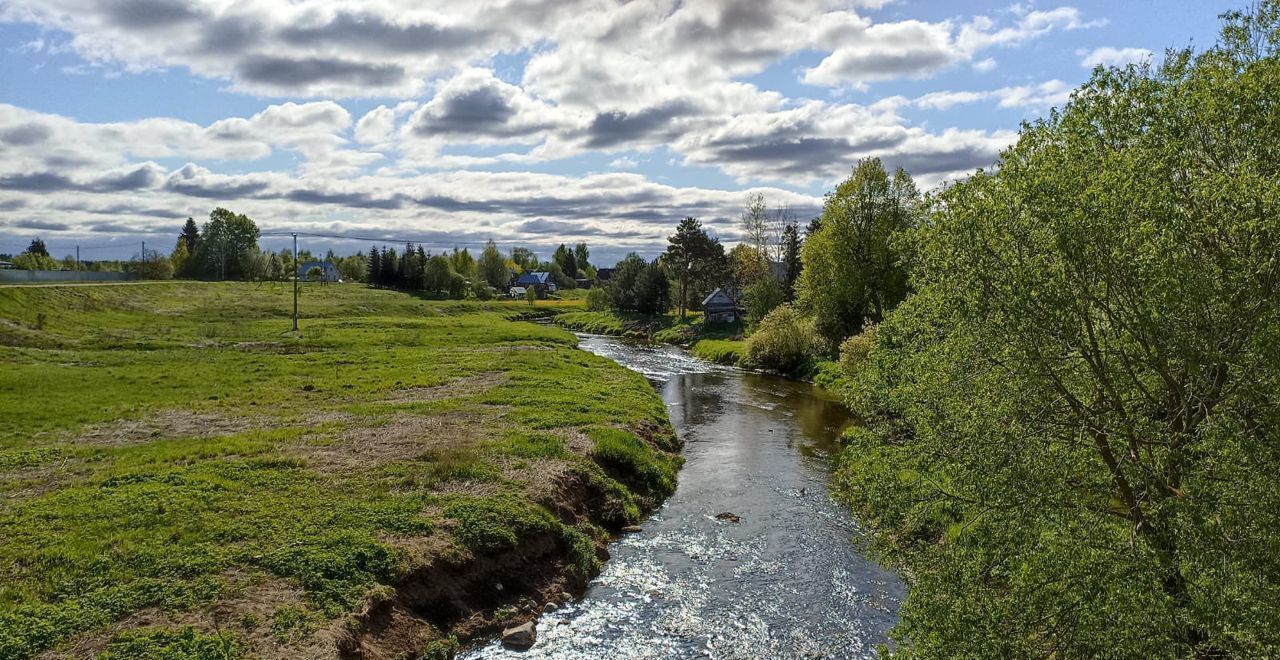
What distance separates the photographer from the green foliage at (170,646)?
1196cm

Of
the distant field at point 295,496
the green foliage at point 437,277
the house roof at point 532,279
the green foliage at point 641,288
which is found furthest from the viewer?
the house roof at point 532,279

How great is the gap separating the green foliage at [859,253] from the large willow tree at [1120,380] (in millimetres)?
41998

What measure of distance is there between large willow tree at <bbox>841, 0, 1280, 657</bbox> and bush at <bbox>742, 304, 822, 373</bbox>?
44323mm

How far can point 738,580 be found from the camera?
1903 centimetres

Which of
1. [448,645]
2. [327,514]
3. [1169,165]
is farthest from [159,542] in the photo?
[1169,165]

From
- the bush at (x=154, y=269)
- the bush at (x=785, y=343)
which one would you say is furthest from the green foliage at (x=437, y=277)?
the bush at (x=785, y=343)

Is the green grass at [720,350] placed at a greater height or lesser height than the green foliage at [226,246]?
lesser

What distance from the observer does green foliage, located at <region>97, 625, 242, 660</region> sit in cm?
1196

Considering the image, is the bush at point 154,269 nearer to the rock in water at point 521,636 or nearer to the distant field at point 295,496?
the distant field at point 295,496

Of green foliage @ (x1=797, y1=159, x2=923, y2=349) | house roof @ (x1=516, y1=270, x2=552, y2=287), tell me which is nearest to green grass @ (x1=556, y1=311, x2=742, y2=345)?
green foliage @ (x1=797, y1=159, x2=923, y2=349)

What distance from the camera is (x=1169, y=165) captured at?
38.2 feet

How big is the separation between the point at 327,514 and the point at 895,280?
47435 millimetres

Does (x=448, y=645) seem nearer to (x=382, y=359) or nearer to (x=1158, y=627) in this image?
(x=1158, y=627)

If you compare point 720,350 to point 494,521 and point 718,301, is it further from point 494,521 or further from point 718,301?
point 494,521
